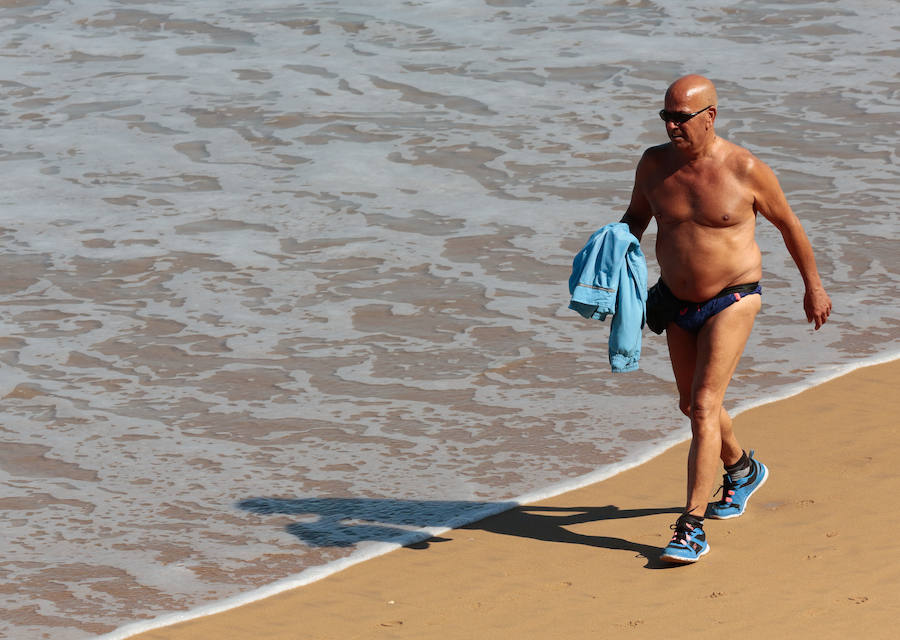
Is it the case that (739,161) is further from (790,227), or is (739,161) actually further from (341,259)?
(341,259)

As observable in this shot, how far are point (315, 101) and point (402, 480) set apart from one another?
29.1 ft

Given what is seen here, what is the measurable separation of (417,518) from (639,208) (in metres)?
1.66

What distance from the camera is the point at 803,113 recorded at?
13648mm

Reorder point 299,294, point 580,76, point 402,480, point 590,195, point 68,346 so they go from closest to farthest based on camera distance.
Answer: point 402,480 < point 68,346 < point 299,294 < point 590,195 < point 580,76

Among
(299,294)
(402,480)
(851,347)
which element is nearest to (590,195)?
(299,294)

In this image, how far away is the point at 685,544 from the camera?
15.9ft

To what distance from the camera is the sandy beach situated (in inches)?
175

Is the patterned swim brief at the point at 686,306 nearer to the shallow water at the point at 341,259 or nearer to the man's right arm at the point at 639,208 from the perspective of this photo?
the man's right arm at the point at 639,208

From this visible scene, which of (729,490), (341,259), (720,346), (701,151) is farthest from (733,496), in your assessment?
(341,259)

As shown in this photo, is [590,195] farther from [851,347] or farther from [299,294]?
[851,347]

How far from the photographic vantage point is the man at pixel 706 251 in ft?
15.8

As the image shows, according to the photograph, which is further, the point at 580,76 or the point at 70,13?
the point at 70,13

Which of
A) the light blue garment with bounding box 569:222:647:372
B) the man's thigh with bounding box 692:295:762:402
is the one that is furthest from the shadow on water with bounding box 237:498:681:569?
the light blue garment with bounding box 569:222:647:372

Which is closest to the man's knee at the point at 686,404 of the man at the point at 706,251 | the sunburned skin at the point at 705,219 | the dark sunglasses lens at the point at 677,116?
the man at the point at 706,251
